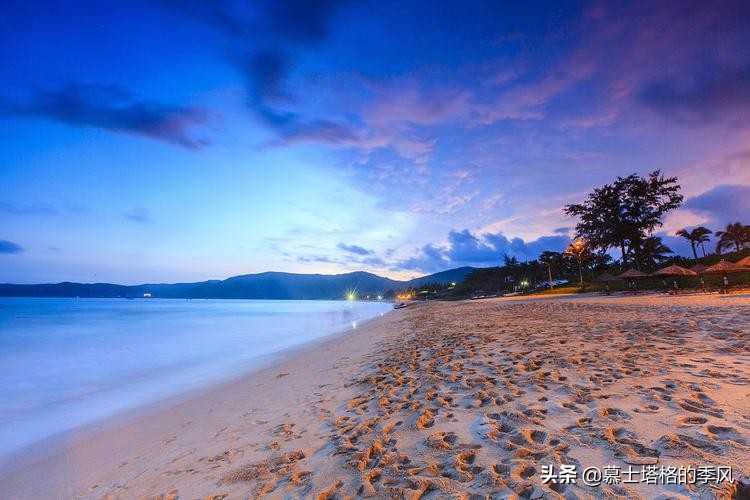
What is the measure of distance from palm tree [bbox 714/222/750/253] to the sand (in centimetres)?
7596

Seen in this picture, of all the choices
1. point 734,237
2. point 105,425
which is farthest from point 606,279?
point 734,237

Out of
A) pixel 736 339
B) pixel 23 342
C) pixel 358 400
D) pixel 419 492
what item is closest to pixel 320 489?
pixel 419 492

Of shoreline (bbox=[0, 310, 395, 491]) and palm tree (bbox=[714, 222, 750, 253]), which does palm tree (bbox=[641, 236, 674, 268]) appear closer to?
palm tree (bbox=[714, 222, 750, 253])

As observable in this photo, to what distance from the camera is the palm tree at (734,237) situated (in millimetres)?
56875

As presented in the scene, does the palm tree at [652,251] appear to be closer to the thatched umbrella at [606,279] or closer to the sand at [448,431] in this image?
the thatched umbrella at [606,279]

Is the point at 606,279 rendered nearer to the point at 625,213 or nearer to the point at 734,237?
the point at 625,213

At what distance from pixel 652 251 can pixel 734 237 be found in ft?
80.8

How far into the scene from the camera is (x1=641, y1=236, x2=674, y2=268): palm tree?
1661 inches

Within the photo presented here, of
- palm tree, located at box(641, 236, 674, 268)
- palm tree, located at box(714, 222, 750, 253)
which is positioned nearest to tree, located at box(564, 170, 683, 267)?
palm tree, located at box(641, 236, 674, 268)

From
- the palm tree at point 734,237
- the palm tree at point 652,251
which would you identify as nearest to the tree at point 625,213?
the palm tree at point 652,251

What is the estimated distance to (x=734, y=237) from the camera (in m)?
59.2

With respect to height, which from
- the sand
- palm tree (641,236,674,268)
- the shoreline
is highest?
palm tree (641,236,674,268)

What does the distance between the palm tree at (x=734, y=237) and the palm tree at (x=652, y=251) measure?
12300 mm

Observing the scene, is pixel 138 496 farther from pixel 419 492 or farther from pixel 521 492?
pixel 521 492
